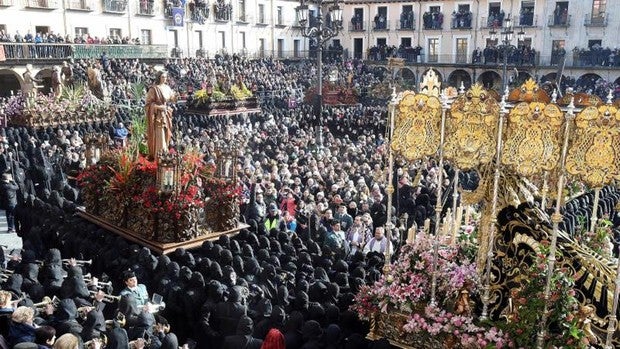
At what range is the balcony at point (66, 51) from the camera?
26536 mm

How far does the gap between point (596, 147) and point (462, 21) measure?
37.0 meters

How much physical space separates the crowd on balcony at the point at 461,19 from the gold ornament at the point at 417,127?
3587 centimetres

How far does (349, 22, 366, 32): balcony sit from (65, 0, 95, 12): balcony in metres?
20.8

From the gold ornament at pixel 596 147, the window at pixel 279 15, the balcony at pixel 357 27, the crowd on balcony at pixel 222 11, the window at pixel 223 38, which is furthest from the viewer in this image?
the balcony at pixel 357 27

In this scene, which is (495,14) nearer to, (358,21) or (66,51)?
(358,21)

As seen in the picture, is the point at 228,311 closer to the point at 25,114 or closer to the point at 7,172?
the point at 7,172

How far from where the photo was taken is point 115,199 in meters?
11.6

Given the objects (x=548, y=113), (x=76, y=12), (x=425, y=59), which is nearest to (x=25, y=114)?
(x=76, y=12)

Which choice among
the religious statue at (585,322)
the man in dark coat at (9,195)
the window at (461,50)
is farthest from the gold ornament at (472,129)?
the window at (461,50)

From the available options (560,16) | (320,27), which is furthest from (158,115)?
(560,16)

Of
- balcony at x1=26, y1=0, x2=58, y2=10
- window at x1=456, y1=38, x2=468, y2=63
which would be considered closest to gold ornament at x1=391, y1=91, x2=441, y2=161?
balcony at x1=26, y1=0, x2=58, y2=10

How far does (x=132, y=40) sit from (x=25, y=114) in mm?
14371

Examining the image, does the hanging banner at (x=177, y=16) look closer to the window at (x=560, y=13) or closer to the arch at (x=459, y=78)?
the arch at (x=459, y=78)

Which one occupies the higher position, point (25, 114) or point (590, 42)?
point (590, 42)
